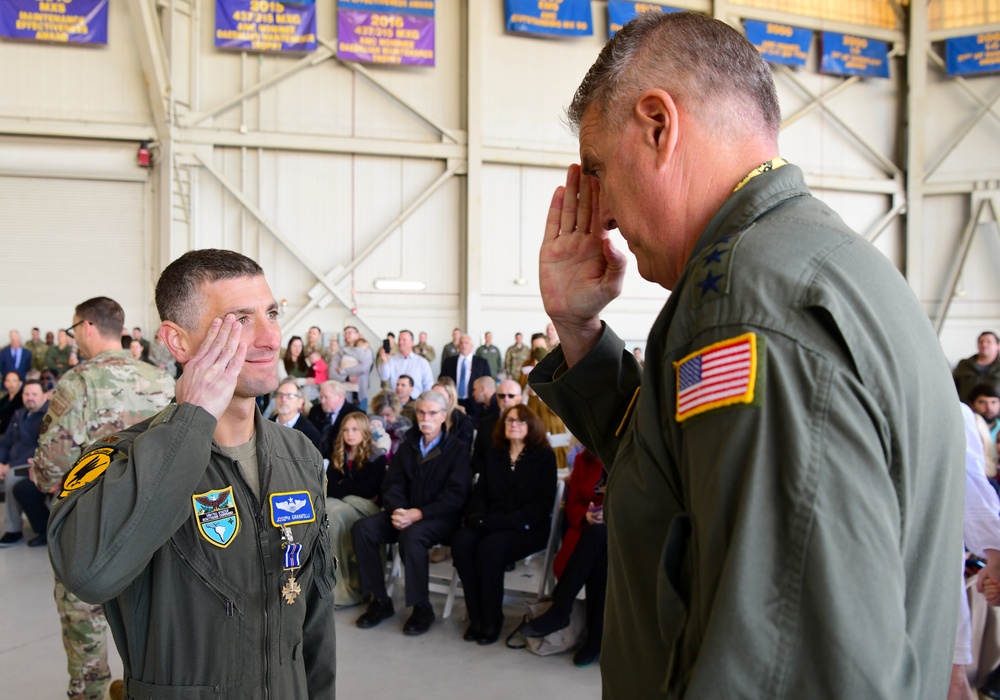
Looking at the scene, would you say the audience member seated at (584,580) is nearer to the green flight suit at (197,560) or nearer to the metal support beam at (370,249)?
the green flight suit at (197,560)

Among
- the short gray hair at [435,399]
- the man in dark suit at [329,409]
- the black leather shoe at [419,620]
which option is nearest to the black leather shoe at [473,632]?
the black leather shoe at [419,620]

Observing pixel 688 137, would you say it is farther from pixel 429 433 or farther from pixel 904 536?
pixel 429 433

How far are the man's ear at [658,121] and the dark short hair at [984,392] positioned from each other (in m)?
5.36

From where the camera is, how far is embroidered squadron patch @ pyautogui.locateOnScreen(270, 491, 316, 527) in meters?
1.86

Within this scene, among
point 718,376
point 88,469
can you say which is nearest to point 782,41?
point 88,469

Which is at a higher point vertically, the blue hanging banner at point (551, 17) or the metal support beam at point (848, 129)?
the blue hanging banner at point (551, 17)

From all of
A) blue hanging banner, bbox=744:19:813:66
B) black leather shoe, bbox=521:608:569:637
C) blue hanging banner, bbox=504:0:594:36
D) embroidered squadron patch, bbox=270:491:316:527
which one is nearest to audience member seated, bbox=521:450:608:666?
black leather shoe, bbox=521:608:569:637

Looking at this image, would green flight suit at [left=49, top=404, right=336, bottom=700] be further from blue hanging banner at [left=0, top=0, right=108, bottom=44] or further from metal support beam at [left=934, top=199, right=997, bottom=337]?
metal support beam at [left=934, top=199, right=997, bottom=337]

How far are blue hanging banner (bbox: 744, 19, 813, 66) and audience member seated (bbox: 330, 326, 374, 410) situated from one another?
351 inches

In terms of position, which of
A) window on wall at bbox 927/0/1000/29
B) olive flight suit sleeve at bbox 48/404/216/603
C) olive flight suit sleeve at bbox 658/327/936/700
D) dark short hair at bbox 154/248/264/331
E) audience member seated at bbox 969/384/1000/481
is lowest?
audience member seated at bbox 969/384/1000/481

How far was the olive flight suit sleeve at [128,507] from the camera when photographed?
1.43m

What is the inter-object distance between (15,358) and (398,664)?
10.1m

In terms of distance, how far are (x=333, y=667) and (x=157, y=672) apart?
50 cm

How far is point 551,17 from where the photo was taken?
12.7 meters
